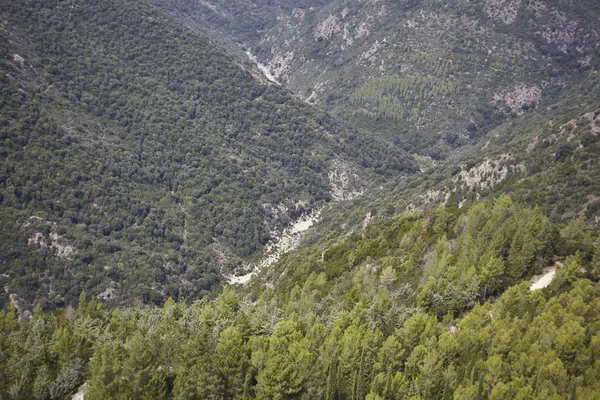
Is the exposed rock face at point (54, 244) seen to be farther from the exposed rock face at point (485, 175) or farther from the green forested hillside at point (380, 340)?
the exposed rock face at point (485, 175)

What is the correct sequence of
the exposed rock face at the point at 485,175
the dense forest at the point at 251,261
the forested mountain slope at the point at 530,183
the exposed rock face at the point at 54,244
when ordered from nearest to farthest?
the dense forest at the point at 251,261, the forested mountain slope at the point at 530,183, the exposed rock face at the point at 54,244, the exposed rock face at the point at 485,175

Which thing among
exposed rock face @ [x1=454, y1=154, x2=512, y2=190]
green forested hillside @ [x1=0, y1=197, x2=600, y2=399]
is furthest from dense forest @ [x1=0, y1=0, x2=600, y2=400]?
exposed rock face @ [x1=454, y1=154, x2=512, y2=190]

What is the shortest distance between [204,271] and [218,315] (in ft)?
226

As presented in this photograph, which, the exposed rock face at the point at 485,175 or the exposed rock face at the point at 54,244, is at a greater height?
the exposed rock face at the point at 485,175

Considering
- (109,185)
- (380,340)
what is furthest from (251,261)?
(380,340)

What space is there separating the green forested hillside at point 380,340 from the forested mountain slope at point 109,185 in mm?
47042

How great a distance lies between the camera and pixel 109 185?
150 m

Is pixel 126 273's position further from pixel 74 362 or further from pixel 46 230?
pixel 74 362

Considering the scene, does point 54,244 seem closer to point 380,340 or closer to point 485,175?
point 380,340

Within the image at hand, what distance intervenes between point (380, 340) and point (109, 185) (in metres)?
111

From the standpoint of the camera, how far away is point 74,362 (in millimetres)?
59562

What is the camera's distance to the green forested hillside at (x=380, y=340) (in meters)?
52.5

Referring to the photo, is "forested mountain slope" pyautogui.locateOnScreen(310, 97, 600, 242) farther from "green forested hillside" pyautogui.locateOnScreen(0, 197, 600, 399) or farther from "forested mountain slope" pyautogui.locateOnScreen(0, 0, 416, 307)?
"green forested hillside" pyautogui.locateOnScreen(0, 197, 600, 399)

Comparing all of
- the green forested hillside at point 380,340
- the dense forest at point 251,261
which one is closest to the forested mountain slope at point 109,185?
the dense forest at point 251,261
